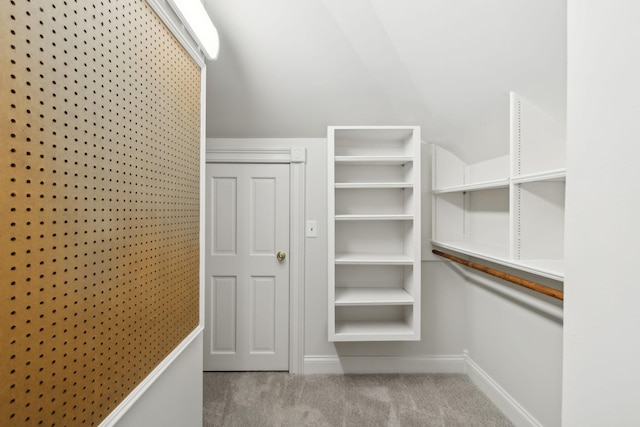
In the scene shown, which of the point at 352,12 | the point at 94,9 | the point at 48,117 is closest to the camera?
the point at 48,117

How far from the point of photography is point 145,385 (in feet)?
3.47

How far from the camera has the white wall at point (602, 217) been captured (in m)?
0.63

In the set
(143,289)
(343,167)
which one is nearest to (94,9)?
(143,289)

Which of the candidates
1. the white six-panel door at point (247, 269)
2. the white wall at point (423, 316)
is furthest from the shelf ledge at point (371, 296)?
the white six-panel door at point (247, 269)

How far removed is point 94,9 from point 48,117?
0.34 m

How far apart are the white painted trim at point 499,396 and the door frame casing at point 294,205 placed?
1323mm

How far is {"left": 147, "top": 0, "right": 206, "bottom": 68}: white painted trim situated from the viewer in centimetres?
112

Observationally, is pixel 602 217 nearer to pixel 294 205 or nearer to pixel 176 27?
pixel 176 27

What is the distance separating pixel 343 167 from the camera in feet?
8.86

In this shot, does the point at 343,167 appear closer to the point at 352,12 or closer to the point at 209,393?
the point at 352,12

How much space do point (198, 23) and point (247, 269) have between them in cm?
183

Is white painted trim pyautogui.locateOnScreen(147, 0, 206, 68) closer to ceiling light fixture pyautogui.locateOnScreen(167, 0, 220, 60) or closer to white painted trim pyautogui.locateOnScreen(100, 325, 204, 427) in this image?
ceiling light fixture pyautogui.locateOnScreen(167, 0, 220, 60)

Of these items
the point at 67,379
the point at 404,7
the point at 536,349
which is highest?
the point at 404,7

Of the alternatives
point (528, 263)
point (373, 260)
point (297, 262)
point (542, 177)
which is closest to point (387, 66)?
point (542, 177)
